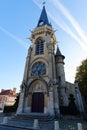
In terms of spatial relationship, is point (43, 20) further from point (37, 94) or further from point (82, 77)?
point (37, 94)

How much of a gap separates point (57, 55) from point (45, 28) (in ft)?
20.6

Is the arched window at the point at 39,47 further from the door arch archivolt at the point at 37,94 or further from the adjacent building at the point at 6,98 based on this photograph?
the adjacent building at the point at 6,98

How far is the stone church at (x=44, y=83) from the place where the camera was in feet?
62.0

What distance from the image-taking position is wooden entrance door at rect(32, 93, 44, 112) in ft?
64.4

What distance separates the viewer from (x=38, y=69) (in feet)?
72.8

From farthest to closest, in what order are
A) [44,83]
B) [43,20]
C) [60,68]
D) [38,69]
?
[43,20] → [60,68] → [38,69] → [44,83]

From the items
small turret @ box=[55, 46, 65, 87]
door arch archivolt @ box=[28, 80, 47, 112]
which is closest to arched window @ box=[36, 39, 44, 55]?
small turret @ box=[55, 46, 65, 87]

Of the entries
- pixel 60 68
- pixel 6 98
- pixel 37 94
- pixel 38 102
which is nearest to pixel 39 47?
pixel 60 68

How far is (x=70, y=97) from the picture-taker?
20.0 metres

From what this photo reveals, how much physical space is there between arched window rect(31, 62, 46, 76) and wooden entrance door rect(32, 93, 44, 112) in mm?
3473

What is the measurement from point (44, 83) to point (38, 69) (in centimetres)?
319

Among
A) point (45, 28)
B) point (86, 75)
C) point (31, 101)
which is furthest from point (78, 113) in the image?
point (45, 28)

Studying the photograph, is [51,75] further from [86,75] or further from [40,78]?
[86,75]

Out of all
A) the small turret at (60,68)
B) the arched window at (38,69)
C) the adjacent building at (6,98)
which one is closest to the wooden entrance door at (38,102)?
the arched window at (38,69)
